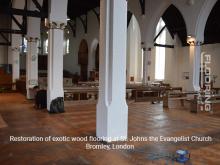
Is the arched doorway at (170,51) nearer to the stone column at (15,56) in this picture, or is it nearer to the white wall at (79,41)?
the white wall at (79,41)

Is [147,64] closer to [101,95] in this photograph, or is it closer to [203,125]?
[203,125]

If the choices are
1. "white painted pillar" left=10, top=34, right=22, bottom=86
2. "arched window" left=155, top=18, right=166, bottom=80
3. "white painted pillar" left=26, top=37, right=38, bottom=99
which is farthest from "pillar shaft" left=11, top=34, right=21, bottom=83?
"arched window" left=155, top=18, right=166, bottom=80

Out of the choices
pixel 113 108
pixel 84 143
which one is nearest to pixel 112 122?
pixel 113 108

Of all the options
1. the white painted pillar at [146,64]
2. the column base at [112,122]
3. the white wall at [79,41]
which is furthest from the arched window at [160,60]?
the column base at [112,122]

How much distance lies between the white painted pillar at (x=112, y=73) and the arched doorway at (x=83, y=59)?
15904 millimetres

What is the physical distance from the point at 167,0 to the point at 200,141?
28.2 ft

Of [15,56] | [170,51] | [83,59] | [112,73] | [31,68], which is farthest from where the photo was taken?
[83,59]

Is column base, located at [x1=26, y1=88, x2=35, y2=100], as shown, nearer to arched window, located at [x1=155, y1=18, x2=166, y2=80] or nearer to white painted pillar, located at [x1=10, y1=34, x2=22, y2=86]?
white painted pillar, located at [x1=10, y1=34, x2=22, y2=86]

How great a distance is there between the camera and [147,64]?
12.5 m

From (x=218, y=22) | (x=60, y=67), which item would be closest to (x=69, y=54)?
(x=218, y=22)

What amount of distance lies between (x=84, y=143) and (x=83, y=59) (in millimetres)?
16684

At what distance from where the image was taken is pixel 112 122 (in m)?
4.28

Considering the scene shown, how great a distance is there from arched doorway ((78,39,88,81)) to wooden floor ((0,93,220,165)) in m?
13.7

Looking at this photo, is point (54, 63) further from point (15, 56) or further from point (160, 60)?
point (160, 60)
